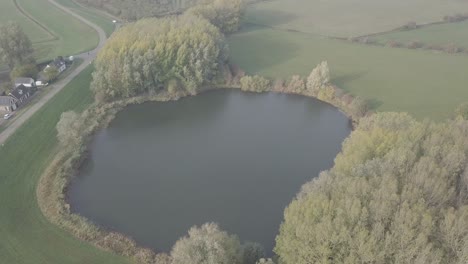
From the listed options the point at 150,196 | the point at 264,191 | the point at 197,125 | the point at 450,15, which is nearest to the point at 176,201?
the point at 150,196

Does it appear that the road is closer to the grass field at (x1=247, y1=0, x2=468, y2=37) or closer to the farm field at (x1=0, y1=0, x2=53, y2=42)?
the farm field at (x1=0, y1=0, x2=53, y2=42)

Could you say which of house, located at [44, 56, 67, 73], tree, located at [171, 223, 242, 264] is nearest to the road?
house, located at [44, 56, 67, 73]

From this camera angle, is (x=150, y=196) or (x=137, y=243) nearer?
(x=137, y=243)

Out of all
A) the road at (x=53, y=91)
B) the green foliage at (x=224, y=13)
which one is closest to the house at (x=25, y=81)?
the road at (x=53, y=91)

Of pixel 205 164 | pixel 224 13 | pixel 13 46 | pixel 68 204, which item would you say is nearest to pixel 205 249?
pixel 68 204

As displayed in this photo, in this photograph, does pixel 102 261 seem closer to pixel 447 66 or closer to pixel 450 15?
pixel 447 66
